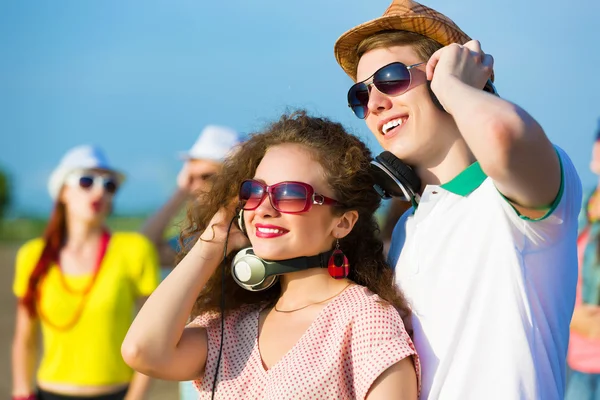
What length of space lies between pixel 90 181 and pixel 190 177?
2.29ft

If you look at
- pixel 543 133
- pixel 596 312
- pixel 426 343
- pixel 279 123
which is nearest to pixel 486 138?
pixel 543 133

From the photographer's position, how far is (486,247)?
2.23 m

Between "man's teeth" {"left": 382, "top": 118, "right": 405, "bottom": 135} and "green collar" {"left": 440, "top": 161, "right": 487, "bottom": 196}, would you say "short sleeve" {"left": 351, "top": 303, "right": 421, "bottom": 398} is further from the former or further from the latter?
"man's teeth" {"left": 382, "top": 118, "right": 405, "bottom": 135}

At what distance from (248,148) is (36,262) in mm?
2878

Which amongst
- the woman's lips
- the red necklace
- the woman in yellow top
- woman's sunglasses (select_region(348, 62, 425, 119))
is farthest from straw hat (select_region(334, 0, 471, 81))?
the red necklace

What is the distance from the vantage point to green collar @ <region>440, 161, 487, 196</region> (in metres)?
2.38

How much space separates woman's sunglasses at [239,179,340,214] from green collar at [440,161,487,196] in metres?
0.44

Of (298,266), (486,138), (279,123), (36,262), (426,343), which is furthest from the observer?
(36,262)

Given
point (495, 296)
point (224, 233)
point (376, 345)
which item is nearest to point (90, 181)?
point (224, 233)

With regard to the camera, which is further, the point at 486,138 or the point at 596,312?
the point at 596,312

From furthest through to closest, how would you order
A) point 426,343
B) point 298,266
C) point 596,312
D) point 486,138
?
point 596,312, point 298,266, point 426,343, point 486,138

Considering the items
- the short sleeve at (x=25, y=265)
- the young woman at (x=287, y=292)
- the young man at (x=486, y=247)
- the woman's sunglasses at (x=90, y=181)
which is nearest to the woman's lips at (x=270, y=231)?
the young woman at (x=287, y=292)

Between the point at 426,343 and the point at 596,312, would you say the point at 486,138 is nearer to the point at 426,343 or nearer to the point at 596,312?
the point at 426,343

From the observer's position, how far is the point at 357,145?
2807mm
